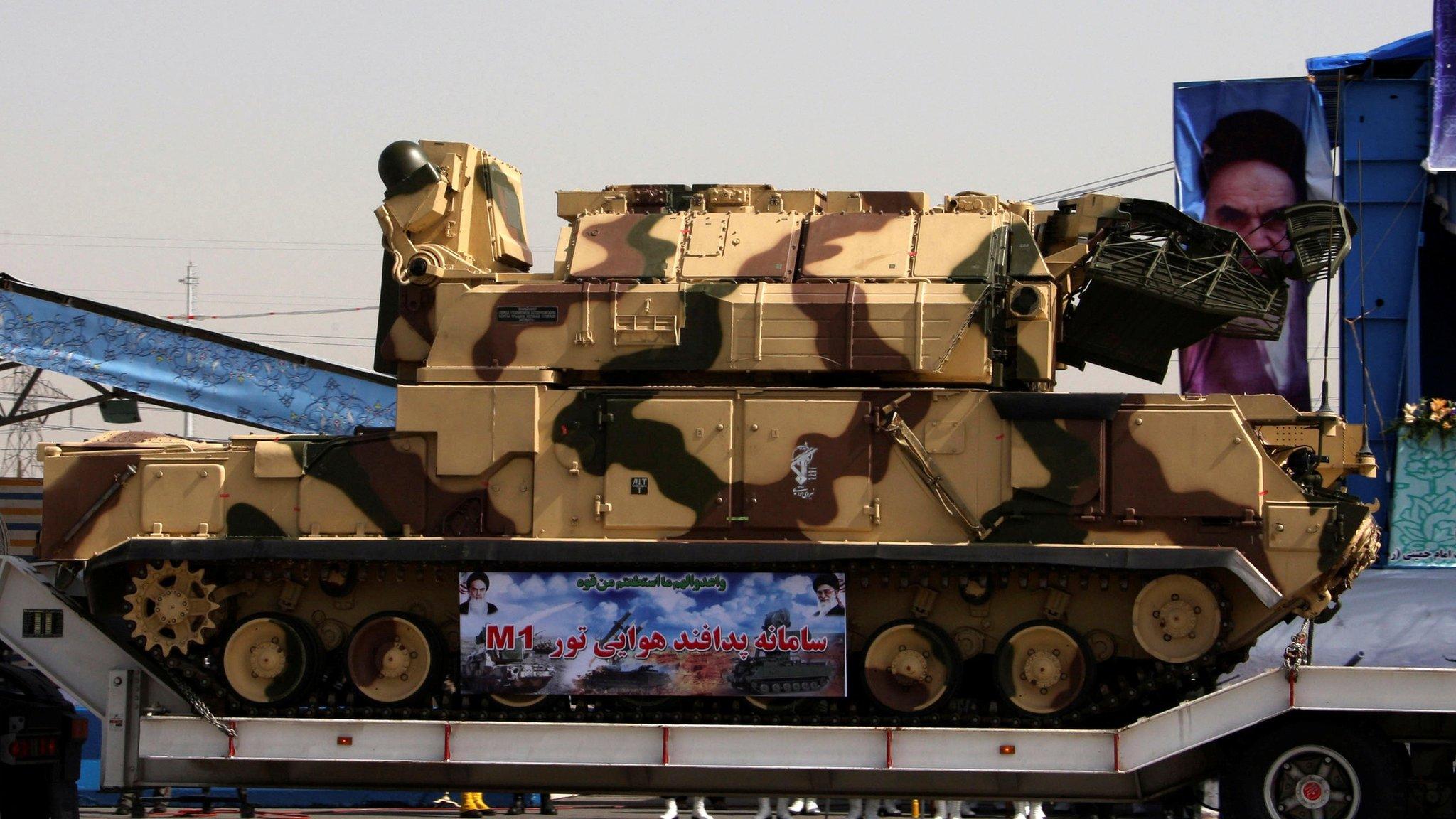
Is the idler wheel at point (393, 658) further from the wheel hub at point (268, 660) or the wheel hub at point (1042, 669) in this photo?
the wheel hub at point (1042, 669)

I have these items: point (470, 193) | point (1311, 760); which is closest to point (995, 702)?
point (1311, 760)

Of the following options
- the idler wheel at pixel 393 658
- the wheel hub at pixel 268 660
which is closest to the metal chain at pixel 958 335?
the idler wheel at pixel 393 658

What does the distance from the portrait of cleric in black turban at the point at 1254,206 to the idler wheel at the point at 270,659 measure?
55.5ft

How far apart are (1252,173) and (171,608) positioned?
1938cm

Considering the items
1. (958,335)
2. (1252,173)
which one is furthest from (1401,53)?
(958,335)

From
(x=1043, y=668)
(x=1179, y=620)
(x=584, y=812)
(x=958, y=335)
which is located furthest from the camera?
(x=584, y=812)

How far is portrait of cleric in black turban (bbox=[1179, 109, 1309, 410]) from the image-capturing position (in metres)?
27.3

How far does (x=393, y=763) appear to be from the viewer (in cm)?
1395

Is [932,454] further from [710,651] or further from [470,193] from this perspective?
[470,193]

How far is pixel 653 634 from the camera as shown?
14016mm

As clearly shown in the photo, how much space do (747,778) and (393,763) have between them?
294cm

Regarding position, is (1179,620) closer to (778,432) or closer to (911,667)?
(911,667)

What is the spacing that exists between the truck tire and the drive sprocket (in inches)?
340

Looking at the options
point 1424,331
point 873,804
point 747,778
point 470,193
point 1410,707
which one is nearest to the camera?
point 1410,707
